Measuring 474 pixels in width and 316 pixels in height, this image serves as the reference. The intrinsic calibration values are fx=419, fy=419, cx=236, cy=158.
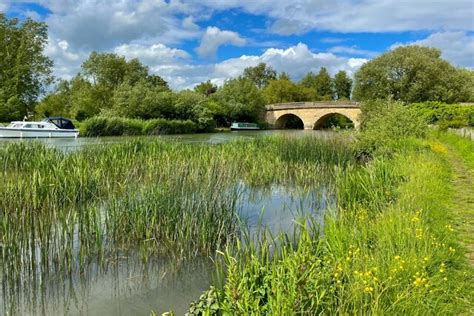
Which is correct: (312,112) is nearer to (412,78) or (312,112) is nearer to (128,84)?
(412,78)

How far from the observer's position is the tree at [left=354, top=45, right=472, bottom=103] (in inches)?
1523

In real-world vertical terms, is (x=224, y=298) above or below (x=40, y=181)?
below

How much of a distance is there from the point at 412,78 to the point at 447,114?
15631 mm

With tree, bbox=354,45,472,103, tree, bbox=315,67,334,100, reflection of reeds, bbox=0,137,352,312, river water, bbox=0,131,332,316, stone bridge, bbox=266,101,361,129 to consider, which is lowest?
river water, bbox=0,131,332,316

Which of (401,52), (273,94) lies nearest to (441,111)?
(401,52)

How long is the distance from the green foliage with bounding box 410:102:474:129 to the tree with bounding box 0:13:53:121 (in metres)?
32.4

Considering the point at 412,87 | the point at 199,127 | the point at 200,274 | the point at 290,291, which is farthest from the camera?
the point at 199,127

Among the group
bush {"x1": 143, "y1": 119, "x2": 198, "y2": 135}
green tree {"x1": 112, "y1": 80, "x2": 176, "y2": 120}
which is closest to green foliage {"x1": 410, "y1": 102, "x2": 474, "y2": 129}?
bush {"x1": 143, "y1": 119, "x2": 198, "y2": 135}

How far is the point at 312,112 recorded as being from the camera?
5319 centimetres

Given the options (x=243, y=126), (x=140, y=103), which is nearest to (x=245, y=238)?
(x=140, y=103)

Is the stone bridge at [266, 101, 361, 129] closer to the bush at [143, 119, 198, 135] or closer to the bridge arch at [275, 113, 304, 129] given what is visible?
the bridge arch at [275, 113, 304, 129]

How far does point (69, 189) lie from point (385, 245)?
17.8 ft

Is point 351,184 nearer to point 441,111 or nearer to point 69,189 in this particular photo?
point 69,189

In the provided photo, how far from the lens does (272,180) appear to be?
11281 mm
